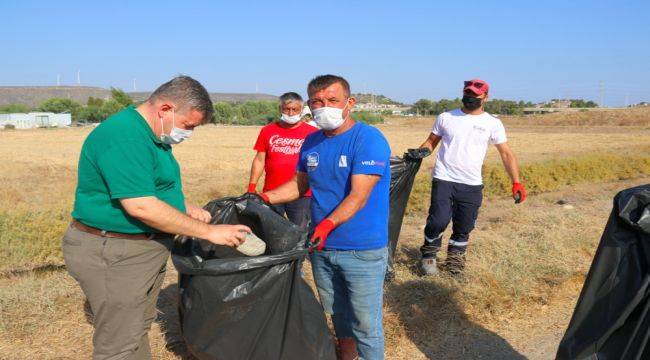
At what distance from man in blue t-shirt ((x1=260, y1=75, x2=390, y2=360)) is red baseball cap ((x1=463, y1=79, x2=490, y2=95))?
7.31ft

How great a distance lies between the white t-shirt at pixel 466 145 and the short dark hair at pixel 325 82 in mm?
2227

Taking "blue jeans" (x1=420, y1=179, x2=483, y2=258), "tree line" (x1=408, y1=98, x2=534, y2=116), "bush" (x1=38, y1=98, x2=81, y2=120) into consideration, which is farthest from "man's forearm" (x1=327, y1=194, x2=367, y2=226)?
"bush" (x1=38, y1=98, x2=81, y2=120)

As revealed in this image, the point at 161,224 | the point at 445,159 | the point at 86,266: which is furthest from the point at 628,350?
the point at 445,159

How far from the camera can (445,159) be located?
16.8 feet

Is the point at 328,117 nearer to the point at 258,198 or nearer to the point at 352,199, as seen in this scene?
the point at 352,199

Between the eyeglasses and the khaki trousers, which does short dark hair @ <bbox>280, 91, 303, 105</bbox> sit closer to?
the eyeglasses

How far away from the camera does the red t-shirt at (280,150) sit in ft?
17.4

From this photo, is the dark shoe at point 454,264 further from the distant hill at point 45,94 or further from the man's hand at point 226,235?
the distant hill at point 45,94

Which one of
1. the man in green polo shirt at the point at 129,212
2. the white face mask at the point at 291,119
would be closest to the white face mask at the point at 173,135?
the man in green polo shirt at the point at 129,212

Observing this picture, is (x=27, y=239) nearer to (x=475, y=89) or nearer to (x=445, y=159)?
(x=445, y=159)

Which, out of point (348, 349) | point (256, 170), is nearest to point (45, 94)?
point (256, 170)

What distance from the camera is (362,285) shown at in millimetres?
3078

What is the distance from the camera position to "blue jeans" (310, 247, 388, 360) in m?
3.06

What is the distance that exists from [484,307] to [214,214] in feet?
7.59
